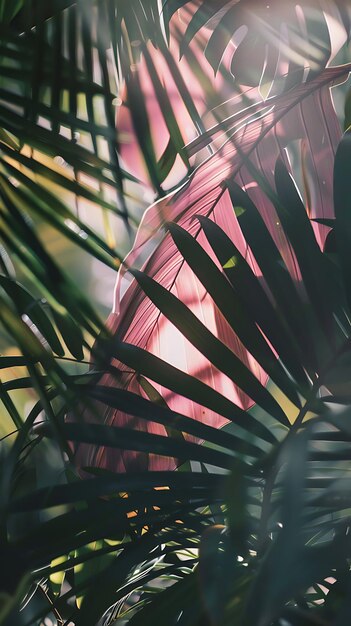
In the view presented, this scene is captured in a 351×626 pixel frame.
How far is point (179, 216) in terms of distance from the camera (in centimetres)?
74

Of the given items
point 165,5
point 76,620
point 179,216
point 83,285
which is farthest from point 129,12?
point 83,285

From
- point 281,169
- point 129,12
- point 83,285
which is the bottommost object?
point 281,169

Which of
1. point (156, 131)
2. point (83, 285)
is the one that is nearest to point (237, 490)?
point (156, 131)

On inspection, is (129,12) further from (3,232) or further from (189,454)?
(189,454)

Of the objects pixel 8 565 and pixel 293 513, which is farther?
pixel 8 565

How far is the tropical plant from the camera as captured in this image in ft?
1.25

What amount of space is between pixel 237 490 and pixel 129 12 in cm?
47

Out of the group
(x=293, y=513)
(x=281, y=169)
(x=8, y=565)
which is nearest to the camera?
(x=293, y=513)

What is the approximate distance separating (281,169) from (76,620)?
1.29 ft

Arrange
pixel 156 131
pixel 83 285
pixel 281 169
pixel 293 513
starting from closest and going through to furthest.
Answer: pixel 293 513, pixel 281 169, pixel 156 131, pixel 83 285

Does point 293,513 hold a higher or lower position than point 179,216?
lower

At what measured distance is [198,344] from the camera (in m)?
0.50

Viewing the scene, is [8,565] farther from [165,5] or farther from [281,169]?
[165,5]

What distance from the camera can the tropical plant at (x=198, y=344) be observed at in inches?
15.0
